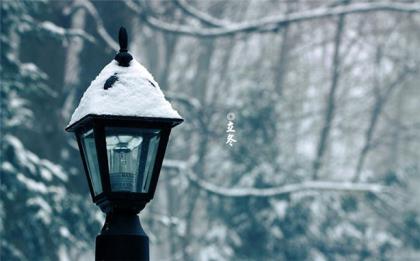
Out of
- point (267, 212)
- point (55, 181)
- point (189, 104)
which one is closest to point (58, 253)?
point (55, 181)

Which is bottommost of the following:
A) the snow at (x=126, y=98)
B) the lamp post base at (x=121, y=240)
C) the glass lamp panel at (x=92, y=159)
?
the lamp post base at (x=121, y=240)

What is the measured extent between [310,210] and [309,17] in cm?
448

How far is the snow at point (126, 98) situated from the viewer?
5012 mm

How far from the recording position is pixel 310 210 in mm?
21203

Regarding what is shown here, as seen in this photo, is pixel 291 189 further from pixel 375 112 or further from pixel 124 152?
pixel 124 152

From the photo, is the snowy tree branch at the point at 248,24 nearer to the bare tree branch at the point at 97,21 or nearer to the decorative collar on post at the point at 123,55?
the bare tree branch at the point at 97,21

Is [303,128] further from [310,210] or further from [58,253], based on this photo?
[58,253]

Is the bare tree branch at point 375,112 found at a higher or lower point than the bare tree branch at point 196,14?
lower

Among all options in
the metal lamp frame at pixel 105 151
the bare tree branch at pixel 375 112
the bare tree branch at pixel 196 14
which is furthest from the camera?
the bare tree branch at pixel 375 112

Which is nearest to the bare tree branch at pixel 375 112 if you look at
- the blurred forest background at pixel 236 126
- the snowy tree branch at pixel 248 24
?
the blurred forest background at pixel 236 126

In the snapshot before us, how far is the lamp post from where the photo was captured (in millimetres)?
5008

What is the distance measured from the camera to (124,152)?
5074 mm

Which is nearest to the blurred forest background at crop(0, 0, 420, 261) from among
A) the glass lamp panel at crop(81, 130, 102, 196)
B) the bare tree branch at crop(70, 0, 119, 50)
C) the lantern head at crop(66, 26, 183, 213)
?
the bare tree branch at crop(70, 0, 119, 50)

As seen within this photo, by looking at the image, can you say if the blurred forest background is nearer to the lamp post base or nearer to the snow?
the snow
